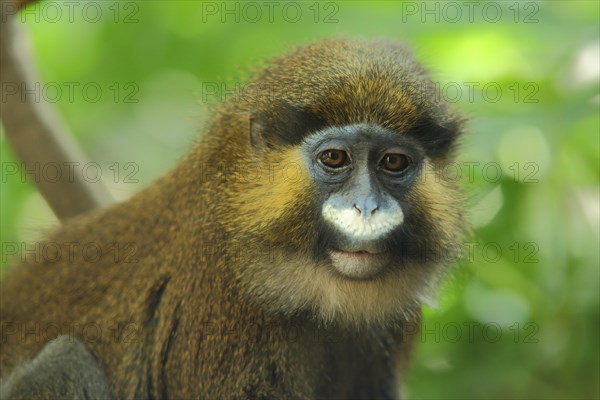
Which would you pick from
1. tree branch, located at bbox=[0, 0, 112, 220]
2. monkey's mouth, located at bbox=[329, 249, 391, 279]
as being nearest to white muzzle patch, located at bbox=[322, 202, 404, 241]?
monkey's mouth, located at bbox=[329, 249, 391, 279]

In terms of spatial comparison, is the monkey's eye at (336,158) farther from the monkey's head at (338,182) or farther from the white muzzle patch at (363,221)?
the white muzzle patch at (363,221)

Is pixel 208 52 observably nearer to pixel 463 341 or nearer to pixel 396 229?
pixel 463 341

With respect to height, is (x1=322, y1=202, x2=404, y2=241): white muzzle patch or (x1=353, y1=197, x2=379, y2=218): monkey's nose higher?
(x1=353, y1=197, x2=379, y2=218): monkey's nose

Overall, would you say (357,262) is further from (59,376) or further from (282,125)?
(59,376)

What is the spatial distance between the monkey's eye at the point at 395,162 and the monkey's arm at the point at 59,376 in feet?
11.4

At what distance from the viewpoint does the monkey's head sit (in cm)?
742

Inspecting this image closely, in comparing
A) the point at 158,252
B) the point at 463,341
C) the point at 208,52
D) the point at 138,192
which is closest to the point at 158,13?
the point at 208,52

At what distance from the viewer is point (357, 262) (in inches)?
283

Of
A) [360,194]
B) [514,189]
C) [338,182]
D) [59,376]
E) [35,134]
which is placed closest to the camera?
[360,194]

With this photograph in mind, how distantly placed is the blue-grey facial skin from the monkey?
1cm

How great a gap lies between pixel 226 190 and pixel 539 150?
4.06 meters

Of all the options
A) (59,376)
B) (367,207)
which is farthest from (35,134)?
(367,207)

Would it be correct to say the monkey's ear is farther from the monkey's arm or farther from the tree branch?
the tree branch

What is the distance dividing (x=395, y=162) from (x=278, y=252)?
1.36 meters
